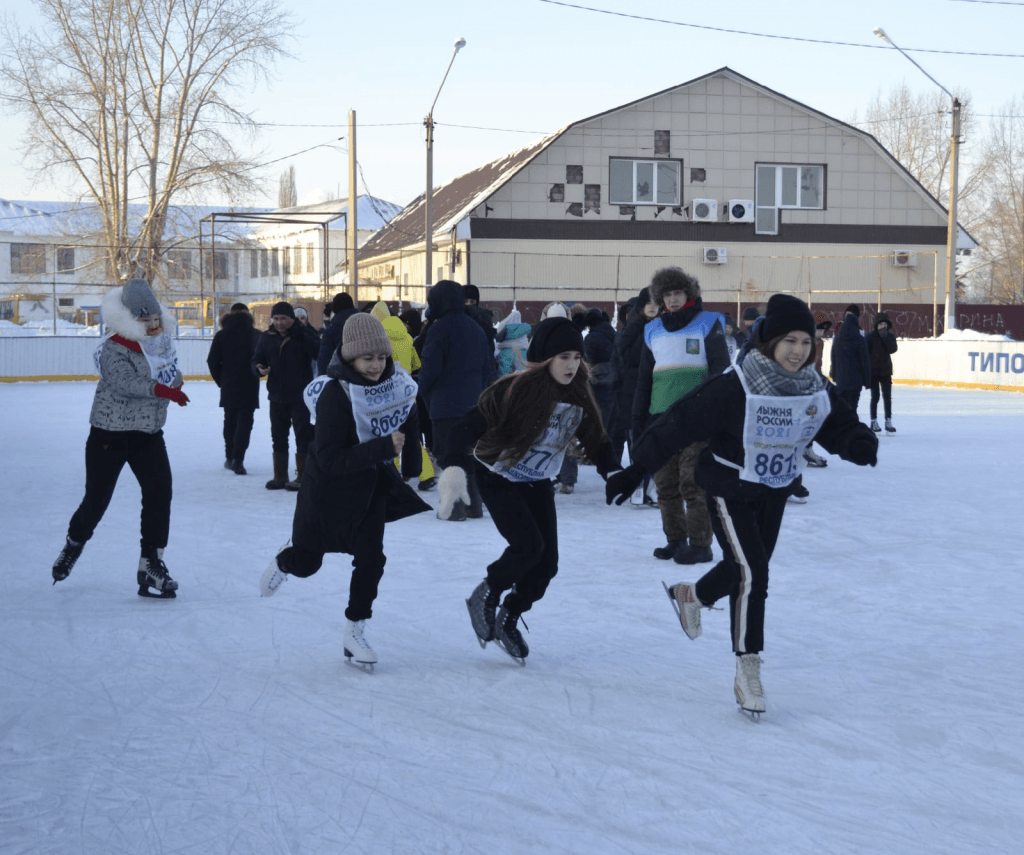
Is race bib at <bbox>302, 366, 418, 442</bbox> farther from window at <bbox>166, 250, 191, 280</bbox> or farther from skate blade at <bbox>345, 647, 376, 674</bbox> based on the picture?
window at <bbox>166, 250, 191, 280</bbox>

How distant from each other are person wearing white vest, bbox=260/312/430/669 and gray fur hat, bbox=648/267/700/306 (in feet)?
8.12

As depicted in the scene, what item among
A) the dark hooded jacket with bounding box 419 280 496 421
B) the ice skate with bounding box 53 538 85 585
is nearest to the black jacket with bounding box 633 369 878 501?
the ice skate with bounding box 53 538 85 585

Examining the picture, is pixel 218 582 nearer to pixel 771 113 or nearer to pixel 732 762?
pixel 732 762

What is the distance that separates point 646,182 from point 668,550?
92.3 ft

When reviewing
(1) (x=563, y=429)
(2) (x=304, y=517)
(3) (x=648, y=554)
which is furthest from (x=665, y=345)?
(2) (x=304, y=517)

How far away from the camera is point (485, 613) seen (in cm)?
502

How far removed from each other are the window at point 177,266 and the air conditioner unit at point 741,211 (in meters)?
15.1

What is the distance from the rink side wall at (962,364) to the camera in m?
23.6

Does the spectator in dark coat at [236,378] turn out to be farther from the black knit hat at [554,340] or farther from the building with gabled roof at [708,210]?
the building with gabled roof at [708,210]

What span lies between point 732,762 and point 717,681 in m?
0.93

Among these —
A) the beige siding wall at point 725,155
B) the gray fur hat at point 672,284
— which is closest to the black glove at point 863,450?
the gray fur hat at point 672,284

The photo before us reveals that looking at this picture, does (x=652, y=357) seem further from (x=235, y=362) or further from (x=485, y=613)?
(x=235, y=362)

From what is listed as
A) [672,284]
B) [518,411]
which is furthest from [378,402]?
[672,284]

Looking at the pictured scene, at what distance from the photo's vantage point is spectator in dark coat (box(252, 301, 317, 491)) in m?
10.1
